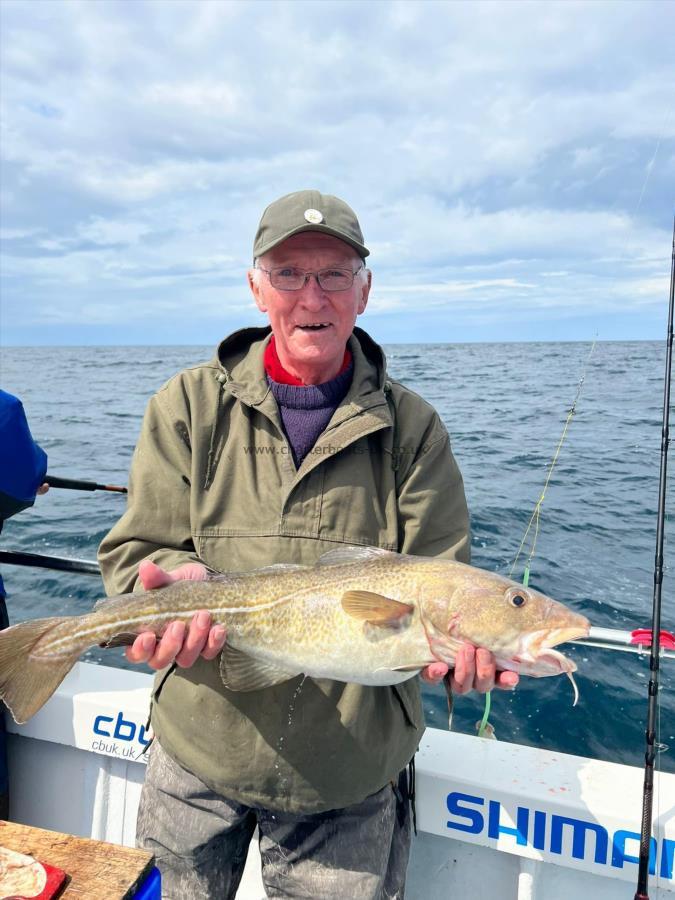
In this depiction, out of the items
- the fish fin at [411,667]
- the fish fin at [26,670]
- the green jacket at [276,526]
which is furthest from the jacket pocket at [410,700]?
the fish fin at [26,670]

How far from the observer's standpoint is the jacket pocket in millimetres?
2793

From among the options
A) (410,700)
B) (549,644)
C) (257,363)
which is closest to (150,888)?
(410,700)

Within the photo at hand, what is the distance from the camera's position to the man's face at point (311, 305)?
2941 millimetres

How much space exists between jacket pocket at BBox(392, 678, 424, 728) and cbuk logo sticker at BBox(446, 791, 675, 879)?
0.81 meters

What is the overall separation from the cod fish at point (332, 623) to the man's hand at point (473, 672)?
4 centimetres

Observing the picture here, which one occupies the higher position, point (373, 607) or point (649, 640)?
point (373, 607)

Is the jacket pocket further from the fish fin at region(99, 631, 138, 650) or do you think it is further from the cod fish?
the fish fin at region(99, 631, 138, 650)

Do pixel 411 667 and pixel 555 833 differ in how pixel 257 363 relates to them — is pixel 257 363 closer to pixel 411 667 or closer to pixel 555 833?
pixel 411 667

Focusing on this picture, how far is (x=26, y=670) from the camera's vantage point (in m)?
2.57

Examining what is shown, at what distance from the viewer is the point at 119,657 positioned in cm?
704

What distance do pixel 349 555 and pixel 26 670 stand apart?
53.0 inches

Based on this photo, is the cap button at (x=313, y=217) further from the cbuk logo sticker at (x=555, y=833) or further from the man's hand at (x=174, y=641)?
the cbuk logo sticker at (x=555, y=833)

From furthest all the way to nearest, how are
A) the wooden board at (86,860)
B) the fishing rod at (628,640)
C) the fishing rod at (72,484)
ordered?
the fishing rod at (72,484)
the fishing rod at (628,640)
the wooden board at (86,860)

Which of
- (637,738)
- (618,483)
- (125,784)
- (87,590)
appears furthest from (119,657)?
(618,483)
